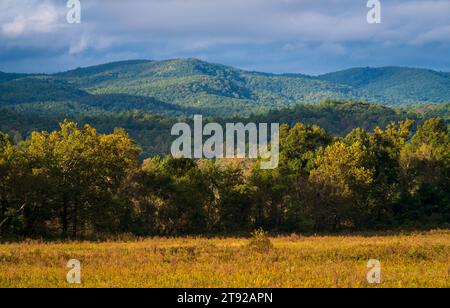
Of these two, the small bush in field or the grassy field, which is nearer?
the grassy field

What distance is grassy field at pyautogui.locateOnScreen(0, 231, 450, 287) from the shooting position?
21.9 meters

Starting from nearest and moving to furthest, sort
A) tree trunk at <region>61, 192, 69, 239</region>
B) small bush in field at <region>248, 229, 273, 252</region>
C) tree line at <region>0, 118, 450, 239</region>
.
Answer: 1. small bush in field at <region>248, 229, 273, 252</region>
2. tree line at <region>0, 118, 450, 239</region>
3. tree trunk at <region>61, 192, 69, 239</region>

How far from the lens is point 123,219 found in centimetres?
4488

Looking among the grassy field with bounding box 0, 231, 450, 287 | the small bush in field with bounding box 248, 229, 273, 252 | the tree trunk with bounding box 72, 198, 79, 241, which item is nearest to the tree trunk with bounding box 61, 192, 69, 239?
the tree trunk with bounding box 72, 198, 79, 241

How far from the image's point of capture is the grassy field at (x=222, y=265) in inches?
861

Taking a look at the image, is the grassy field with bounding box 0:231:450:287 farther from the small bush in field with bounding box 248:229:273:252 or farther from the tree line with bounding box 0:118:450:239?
the tree line with bounding box 0:118:450:239

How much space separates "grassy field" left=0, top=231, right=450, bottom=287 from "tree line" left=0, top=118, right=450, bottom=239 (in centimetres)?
685

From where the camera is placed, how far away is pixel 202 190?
159 ft

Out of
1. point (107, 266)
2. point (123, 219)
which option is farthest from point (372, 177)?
point (107, 266)

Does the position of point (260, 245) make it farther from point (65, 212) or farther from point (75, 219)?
point (65, 212)

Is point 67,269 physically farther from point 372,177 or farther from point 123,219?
point 372,177

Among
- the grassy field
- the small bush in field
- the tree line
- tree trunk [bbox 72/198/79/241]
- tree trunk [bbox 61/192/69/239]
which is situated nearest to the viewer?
the grassy field
